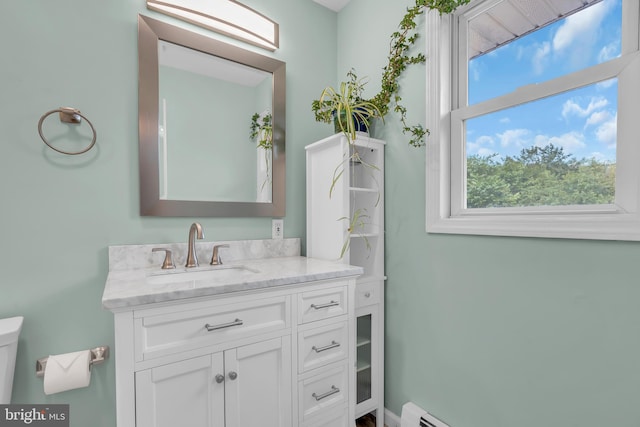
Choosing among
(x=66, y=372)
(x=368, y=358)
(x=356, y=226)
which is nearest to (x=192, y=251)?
(x=66, y=372)

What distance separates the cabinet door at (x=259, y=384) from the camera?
3.51 ft

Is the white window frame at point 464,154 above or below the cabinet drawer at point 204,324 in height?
above

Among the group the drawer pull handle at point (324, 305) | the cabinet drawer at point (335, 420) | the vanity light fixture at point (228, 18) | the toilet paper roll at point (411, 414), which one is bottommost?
the toilet paper roll at point (411, 414)

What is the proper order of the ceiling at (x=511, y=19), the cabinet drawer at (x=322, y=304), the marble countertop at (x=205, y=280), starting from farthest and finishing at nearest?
the cabinet drawer at (x=322, y=304), the ceiling at (x=511, y=19), the marble countertop at (x=205, y=280)

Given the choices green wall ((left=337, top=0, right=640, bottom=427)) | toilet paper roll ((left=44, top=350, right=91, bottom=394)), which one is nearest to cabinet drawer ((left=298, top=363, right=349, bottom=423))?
green wall ((left=337, top=0, right=640, bottom=427))

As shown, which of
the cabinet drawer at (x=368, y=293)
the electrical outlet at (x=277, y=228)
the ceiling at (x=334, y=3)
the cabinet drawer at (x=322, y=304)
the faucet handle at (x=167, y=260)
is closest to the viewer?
the cabinet drawer at (x=322, y=304)

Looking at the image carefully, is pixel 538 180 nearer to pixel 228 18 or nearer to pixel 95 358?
pixel 228 18

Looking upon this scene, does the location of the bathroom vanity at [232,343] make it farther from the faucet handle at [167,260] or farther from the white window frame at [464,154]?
the white window frame at [464,154]

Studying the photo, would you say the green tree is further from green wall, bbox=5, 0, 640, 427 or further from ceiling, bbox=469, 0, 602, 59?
ceiling, bbox=469, 0, 602, 59

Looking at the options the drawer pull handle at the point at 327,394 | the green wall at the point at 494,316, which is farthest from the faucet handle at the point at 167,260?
the green wall at the point at 494,316

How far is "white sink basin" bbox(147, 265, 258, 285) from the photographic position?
4.21ft

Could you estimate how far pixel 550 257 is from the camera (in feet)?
3.57

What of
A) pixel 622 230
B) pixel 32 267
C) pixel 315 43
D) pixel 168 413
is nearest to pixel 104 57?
pixel 32 267

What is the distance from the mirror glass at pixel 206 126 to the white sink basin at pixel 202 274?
0.99 feet
